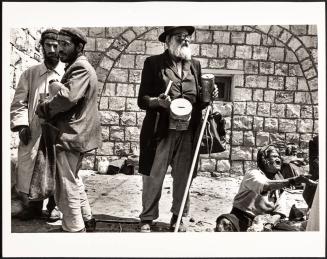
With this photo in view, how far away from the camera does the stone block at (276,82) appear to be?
4207 mm

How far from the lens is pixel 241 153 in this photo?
423 cm

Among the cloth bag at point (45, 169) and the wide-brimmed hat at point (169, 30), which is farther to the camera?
the wide-brimmed hat at point (169, 30)

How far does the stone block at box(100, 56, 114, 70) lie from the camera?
4.09 meters

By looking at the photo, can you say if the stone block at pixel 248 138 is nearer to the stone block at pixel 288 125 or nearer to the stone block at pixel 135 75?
the stone block at pixel 288 125

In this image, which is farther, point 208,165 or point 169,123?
point 208,165

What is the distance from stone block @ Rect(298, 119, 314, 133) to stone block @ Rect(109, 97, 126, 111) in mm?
1597

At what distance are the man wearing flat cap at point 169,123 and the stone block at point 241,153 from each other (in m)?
0.45

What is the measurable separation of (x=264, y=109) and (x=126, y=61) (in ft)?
4.36

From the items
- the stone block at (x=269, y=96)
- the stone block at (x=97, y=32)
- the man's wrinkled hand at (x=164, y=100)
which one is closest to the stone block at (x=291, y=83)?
the stone block at (x=269, y=96)

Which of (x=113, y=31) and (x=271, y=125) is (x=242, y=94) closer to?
(x=271, y=125)

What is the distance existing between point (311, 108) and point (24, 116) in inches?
99.9

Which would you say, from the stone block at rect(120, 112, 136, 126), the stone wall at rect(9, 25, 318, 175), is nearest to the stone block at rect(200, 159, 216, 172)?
the stone wall at rect(9, 25, 318, 175)

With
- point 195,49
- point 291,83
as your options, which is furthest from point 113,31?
point 291,83
